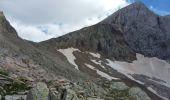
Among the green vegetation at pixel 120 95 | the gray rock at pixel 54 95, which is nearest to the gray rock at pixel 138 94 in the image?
the green vegetation at pixel 120 95

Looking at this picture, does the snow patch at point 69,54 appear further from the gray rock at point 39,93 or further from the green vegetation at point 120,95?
the gray rock at point 39,93

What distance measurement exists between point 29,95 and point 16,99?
4139 mm

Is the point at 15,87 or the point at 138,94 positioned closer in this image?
the point at 138,94

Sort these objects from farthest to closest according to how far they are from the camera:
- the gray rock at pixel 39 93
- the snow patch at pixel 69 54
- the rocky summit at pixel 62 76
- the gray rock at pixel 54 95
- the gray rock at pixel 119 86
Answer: the snow patch at pixel 69 54
the gray rock at pixel 119 86
the rocky summit at pixel 62 76
the gray rock at pixel 39 93
the gray rock at pixel 54 95

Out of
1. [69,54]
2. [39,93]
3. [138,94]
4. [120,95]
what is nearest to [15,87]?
[39,93]

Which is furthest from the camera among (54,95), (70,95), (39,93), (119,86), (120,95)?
(119,86)

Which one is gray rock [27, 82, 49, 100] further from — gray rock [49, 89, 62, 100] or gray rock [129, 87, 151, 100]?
gray rock [129, 87, 151, 100]

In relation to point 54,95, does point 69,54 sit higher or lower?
higher

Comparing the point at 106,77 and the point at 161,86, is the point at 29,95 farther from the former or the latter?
the point at 161,86

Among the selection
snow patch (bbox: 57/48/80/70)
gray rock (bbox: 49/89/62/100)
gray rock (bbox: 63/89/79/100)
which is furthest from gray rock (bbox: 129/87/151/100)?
snow patch (bbox: 57/48/80/70)

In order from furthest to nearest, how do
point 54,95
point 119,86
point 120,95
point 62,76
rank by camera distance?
point 62,76
point 119,86
point 120,95
point 54,95

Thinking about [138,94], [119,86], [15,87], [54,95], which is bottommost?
[54,95]

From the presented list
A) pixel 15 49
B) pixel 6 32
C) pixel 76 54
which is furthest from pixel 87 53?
pixel 15 49

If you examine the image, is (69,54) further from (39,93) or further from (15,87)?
(39,93)
